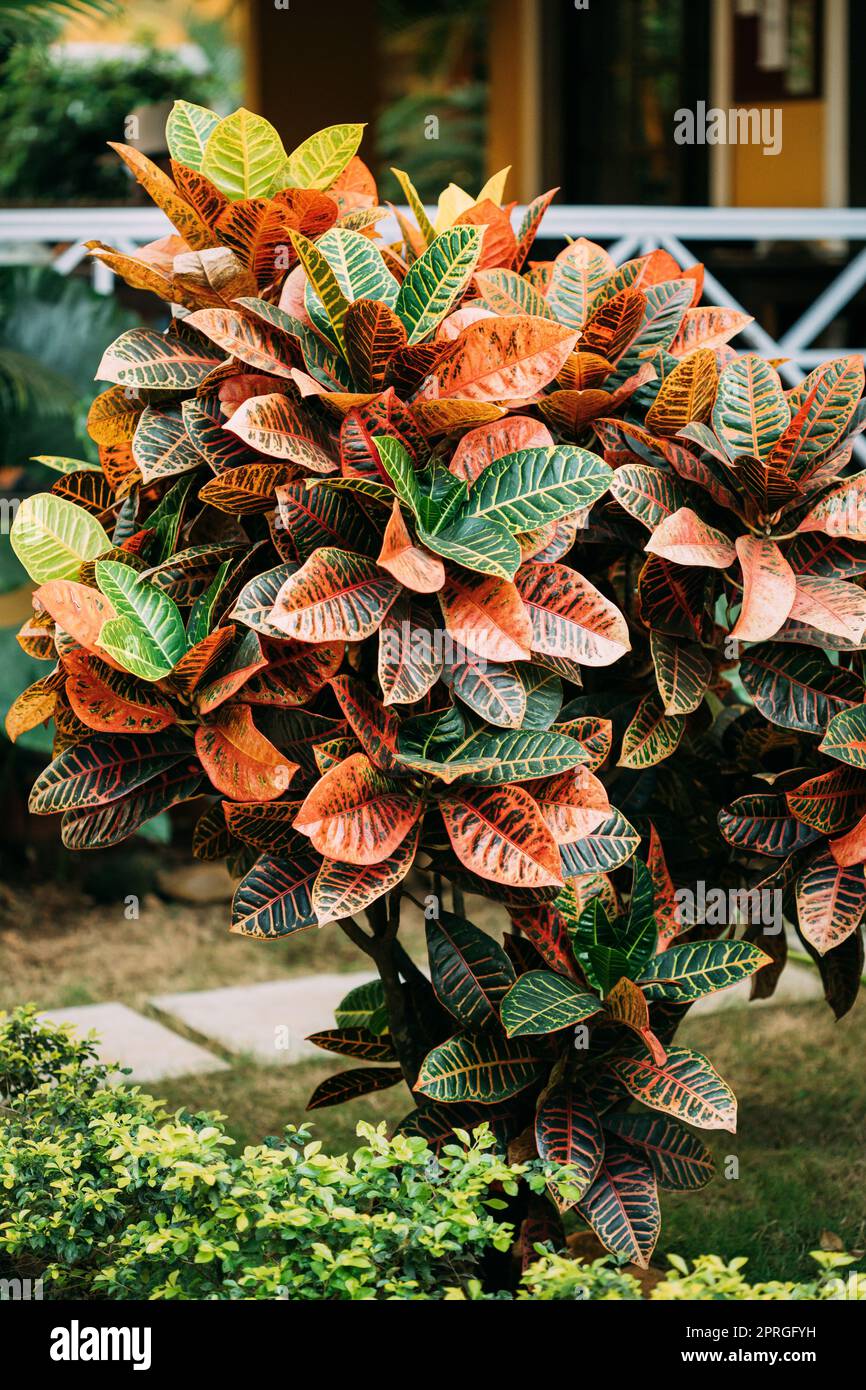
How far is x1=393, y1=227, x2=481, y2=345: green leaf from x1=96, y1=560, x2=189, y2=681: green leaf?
515 millimetres

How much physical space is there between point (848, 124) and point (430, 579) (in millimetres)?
7339

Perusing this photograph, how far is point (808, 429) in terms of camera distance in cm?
230

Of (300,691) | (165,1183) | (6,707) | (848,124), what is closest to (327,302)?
(300,691)

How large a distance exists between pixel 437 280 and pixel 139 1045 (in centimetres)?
256

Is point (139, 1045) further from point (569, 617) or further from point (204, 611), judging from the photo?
point (569, 617)

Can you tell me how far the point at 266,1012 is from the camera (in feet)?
14.4

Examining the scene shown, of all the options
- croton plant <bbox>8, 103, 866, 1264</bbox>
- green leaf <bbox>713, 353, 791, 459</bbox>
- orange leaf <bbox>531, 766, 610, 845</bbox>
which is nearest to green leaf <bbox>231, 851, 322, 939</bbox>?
croton plant <bbox>8, 103, 866, 1264</bbox>

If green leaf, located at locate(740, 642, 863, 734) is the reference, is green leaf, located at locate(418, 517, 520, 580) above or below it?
above

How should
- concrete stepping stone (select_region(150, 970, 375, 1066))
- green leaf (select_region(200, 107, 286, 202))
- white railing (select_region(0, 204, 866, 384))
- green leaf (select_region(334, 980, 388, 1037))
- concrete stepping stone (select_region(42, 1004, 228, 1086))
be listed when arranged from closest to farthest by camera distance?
green leaf (select_region(200, 107, 286, 202))
green leaf (select_region(334, 980, 388, 1037))
concrete stepping stone (select_region(42, 1004, 228, 1086))
concrete stepping stone (select_region(150, 970, 375, 1066))
white railing (select_region(0, 204, 866, 384))

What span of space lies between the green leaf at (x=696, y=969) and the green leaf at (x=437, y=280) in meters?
0.98

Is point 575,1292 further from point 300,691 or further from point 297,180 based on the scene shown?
point 297,180

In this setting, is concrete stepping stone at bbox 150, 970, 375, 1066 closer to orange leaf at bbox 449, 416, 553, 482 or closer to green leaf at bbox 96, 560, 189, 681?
green leaf at bbox 96, 560, 189, 681

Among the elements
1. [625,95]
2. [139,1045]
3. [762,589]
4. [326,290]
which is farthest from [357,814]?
[625,95]

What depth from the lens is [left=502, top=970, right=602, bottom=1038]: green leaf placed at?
219 cm
